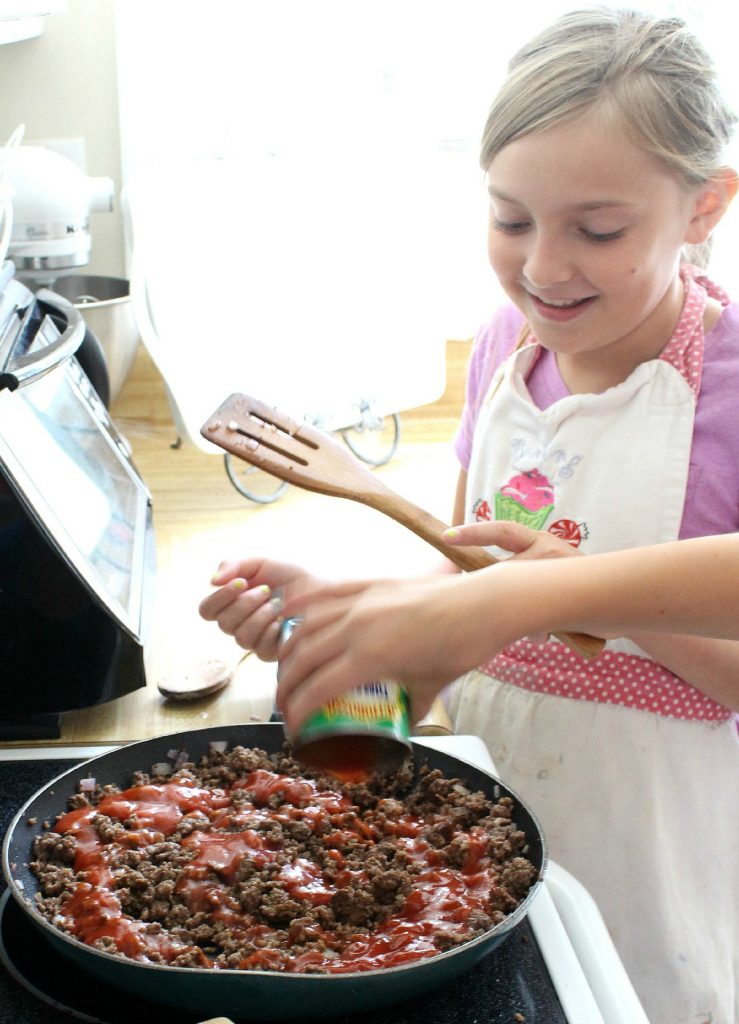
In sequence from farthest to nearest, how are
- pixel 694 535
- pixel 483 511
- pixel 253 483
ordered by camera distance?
pixel 253 483 < pixel 483 511 < pixel 694 535

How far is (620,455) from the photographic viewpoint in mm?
1094

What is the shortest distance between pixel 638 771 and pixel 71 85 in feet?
4.89

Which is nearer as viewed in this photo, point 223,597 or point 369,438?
point 223,597

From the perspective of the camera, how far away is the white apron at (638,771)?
105cm

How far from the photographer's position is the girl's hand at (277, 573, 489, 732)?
0.65 meters

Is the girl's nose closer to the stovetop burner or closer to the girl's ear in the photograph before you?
the girl's ear

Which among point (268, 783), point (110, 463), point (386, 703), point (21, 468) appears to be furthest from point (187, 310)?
point (386, 703)

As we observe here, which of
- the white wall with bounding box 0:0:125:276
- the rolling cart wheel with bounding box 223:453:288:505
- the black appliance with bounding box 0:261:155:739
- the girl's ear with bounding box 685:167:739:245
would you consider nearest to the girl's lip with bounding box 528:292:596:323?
the girl's ear with bounding box 685:167:739:245

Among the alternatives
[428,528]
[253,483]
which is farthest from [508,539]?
[253,483]

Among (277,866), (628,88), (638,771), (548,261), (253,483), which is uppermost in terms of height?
(628,88)

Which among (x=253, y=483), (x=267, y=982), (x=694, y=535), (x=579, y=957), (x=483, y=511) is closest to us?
(x=267, y=982)

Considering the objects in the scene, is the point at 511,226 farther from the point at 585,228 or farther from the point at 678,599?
the point at 678,599

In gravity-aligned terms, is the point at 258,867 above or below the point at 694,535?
below

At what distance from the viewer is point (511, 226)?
0.96 meters
